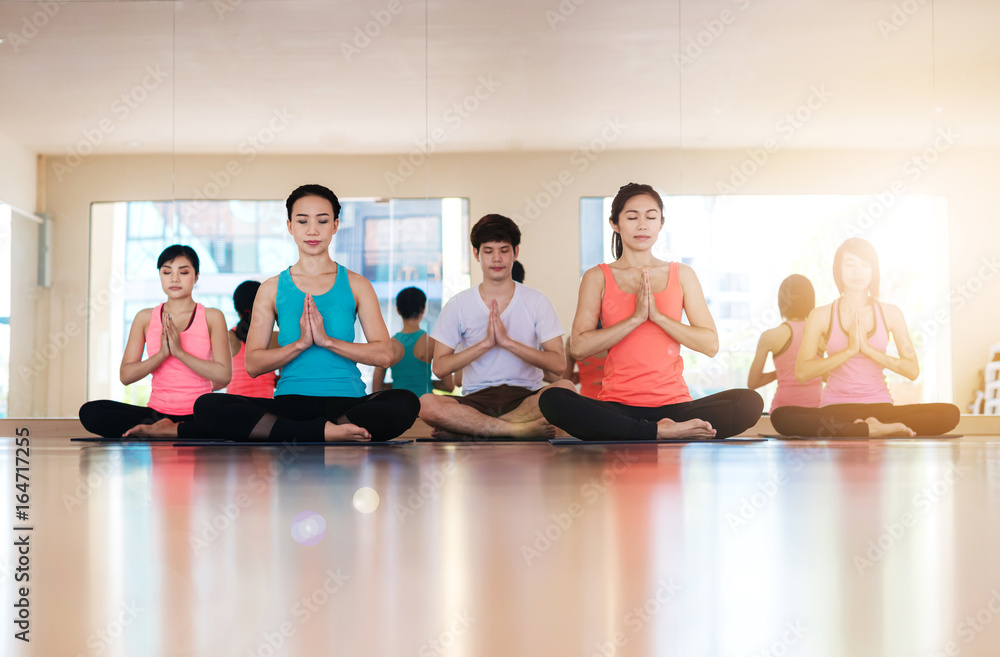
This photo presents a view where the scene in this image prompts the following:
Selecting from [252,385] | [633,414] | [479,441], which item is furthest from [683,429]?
[252,385]

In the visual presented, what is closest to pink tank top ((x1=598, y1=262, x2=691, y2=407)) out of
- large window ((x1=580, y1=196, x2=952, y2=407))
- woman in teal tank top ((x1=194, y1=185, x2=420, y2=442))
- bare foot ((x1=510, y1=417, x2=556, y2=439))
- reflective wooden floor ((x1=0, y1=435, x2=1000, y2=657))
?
bare foot ((x1=510, y1=417, x2=556, y2=439))

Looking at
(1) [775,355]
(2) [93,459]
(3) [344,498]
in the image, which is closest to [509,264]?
(1) [775,355]

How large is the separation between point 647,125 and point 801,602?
3989 mm

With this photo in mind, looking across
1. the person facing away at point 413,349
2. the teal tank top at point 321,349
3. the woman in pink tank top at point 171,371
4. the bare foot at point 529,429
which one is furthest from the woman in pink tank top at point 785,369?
the woman in pink tank top at point 171,371

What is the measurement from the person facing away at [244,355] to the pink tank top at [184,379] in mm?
166

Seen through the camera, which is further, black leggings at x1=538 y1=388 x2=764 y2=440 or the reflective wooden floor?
black leggings at x1=538 y1=388 x2=764 y2=440

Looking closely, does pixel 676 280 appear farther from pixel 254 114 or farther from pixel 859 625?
pixel 254 114

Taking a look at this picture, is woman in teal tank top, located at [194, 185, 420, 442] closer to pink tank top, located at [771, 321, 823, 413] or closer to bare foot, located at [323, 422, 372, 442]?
bare foot, located at [323, 422, 372, 442]

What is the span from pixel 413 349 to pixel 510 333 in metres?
1.20

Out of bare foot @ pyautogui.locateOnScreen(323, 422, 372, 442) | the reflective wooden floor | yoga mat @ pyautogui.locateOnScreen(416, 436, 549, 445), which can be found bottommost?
yoga mat @ pyautogui.locateOnScreen(416, 436, 549, 445)

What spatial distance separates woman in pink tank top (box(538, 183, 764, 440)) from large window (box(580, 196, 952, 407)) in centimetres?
130

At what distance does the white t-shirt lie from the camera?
327 centimetres

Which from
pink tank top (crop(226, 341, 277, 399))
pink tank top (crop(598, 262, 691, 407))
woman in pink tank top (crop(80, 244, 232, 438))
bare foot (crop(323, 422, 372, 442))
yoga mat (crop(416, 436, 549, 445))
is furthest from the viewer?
pink tank top (crop(226, 341, 277, 399))

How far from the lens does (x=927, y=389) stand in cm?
446
